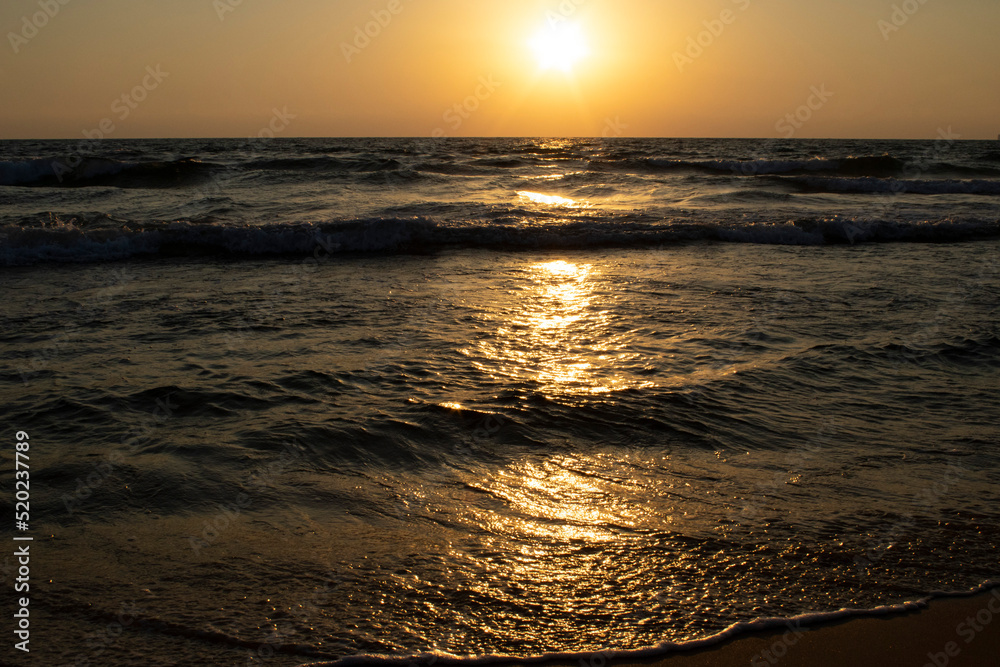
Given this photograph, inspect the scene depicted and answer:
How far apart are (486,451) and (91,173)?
22523 millimetres

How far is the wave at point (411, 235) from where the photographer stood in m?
10.5

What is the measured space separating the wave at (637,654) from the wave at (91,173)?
20907mm

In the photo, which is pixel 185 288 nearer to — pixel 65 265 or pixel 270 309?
pixel 270 309

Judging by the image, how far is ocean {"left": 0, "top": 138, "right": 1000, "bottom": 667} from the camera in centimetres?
251

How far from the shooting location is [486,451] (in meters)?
3.80

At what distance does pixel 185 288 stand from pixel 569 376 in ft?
18.0

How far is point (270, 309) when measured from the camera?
7.02m

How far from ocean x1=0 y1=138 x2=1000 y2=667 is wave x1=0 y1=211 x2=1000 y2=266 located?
35.0 inches

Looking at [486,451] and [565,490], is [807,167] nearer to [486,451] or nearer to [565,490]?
[486,451]

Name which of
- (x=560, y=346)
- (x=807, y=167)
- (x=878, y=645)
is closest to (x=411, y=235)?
(x=560, y=346)

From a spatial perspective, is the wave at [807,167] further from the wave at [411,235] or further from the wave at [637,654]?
the wave at [637,654]

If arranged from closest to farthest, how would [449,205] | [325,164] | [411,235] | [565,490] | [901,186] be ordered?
[565,490] → [411,235] → [449,205] → [901,186] → [325,164]

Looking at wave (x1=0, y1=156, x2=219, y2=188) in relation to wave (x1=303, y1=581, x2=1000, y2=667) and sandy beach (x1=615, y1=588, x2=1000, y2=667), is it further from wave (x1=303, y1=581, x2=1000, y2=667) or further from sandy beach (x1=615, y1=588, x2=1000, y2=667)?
sandy beach (x1=615, y1=588, x2=1000, y2=667)

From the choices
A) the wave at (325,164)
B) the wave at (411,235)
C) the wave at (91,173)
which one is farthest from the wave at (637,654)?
the wave at (325,164)
